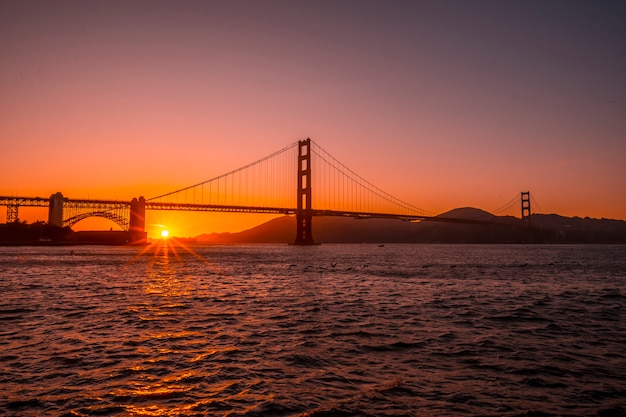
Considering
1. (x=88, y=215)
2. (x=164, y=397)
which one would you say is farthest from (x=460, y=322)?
(x=88, y=215)

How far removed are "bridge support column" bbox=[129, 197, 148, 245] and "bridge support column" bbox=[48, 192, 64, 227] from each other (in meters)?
19.5

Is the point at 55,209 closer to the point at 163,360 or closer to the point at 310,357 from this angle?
the point at 163,360

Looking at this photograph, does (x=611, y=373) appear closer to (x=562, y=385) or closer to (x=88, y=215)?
(x=562, y=385)

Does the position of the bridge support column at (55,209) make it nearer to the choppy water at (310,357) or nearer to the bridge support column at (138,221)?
the bridge support column at (138,221)

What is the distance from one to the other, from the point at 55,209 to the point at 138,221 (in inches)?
940

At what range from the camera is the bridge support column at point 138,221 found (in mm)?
122312

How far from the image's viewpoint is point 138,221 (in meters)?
129

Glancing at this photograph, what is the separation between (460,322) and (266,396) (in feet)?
33.2

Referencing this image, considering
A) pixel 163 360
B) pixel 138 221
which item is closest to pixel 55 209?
pixel 138 221

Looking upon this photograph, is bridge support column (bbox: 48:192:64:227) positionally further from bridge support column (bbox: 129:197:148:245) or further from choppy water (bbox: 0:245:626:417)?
choppy water (bbox: 0:245:626:417)

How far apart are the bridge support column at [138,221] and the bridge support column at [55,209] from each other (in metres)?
19.5

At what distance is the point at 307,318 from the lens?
1717cm

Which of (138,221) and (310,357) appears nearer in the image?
(310,357)

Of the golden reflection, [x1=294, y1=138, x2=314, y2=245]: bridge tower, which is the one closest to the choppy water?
the golden reflection
